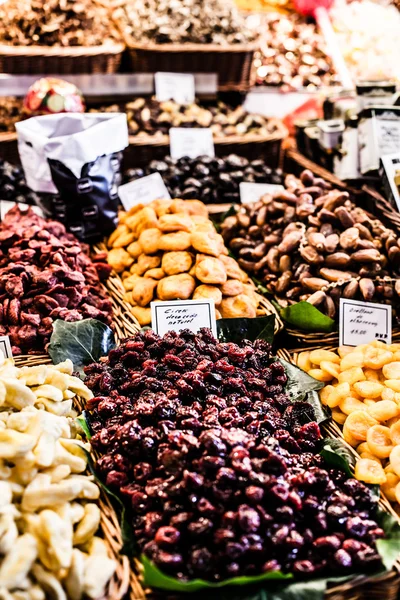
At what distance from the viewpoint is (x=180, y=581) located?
1.30m

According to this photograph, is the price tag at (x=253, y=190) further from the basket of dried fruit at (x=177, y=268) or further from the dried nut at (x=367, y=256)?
the dried nut at (x=367, y=256)

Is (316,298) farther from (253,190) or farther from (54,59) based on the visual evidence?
(54,59)

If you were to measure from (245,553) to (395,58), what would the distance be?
13.5ft

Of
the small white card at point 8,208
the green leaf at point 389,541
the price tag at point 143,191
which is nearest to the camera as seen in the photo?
the green leaf at point 389,541

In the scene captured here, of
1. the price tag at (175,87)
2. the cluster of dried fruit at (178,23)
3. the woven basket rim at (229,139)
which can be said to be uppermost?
the cluster of dried fruit at (178,23)

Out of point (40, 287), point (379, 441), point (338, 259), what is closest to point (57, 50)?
point (40, 287)

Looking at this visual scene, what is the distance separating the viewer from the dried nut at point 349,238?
2514 millimetres

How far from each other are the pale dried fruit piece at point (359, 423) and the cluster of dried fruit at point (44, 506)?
0.79 metres

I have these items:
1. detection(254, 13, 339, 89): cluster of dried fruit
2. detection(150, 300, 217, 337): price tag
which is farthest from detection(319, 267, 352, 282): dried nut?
detection(254, 13, 339, 89): cluster of dried fruit

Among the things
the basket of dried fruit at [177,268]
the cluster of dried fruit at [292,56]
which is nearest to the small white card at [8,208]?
the basket of dried fruit at [177,268]

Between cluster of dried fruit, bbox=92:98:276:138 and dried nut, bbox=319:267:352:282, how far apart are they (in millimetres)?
1554

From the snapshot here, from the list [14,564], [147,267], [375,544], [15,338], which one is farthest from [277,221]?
[14,564]

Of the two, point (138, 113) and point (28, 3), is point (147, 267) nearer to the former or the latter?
point (138, 113)

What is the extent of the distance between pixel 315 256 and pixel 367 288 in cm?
25
